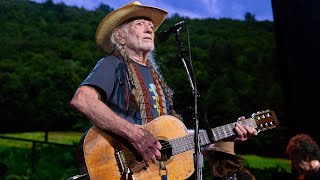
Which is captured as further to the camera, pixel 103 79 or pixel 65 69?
pixel 65 69

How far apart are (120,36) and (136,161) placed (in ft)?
2.86

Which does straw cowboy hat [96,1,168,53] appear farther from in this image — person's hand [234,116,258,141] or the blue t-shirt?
person's hand [234,116,258,141]

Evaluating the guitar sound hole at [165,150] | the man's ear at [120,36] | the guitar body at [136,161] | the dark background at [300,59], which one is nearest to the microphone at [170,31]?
the man's ear at [120,36]

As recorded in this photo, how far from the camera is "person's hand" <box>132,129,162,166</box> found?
2967 millimetres

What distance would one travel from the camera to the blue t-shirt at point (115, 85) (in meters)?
3.06

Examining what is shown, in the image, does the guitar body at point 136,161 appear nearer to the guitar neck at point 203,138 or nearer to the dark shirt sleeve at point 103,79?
the guitar neck at point 203,138

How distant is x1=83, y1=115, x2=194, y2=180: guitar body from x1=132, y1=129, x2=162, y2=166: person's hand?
0.06 metres

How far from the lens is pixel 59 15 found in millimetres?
5855

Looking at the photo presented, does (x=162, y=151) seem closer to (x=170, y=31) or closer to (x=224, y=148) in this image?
(x=170, y=31)

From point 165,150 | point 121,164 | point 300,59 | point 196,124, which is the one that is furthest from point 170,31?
point 300,59

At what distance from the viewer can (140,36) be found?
11.1ft

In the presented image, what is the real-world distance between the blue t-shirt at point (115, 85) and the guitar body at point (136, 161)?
0.12 meters

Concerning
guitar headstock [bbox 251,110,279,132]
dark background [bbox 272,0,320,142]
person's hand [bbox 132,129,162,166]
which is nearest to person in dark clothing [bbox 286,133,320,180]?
dark background [bbox 272,0,320,142]

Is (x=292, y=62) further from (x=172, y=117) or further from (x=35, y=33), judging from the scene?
(x=172, y=117)
